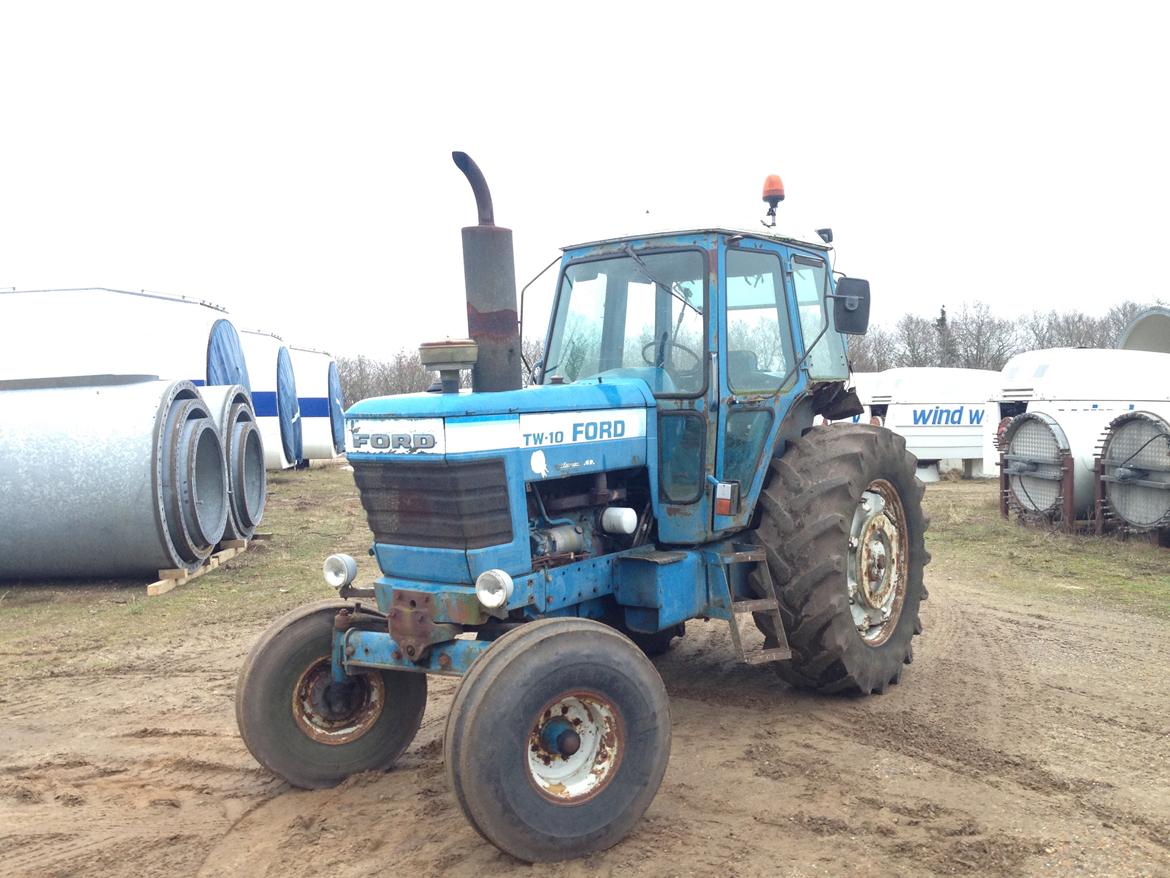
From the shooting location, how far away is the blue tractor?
3.81m

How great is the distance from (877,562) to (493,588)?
2.79 metres

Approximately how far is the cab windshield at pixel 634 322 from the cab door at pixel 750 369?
0.58 feet

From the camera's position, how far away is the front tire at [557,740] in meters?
3.54

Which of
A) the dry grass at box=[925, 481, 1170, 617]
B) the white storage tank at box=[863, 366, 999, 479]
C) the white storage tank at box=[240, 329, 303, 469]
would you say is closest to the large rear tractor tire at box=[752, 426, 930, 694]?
the dry grass at box=[925, 481, 1170, 617]

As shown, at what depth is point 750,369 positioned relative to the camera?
211 inches

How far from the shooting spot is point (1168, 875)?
354 centimetres

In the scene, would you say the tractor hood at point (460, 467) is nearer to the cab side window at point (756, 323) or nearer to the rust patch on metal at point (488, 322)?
the rust patch on metal at point (488, 322)

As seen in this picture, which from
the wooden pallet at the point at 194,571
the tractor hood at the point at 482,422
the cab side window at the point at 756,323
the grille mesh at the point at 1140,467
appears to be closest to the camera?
the tractor hood at the point at 482,422

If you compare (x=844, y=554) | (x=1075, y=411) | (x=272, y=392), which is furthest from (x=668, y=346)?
(x=272, y=392)

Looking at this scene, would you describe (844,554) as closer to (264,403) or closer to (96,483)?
(96,483)

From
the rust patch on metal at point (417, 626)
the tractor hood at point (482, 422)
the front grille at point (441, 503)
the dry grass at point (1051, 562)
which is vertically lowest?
the dry grass at point (1051, 562)

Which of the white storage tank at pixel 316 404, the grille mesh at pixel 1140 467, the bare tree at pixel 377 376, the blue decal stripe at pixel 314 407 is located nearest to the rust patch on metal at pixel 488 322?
the grille mesh at pixel 1140 467

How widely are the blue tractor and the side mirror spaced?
0.04 ft

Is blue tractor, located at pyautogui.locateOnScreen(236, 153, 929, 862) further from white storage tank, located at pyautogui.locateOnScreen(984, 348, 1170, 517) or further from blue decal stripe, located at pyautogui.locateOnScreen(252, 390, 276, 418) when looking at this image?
blue decal stripe, located at pyautogui.locateOnScreen(252, 390, 276, 418)
